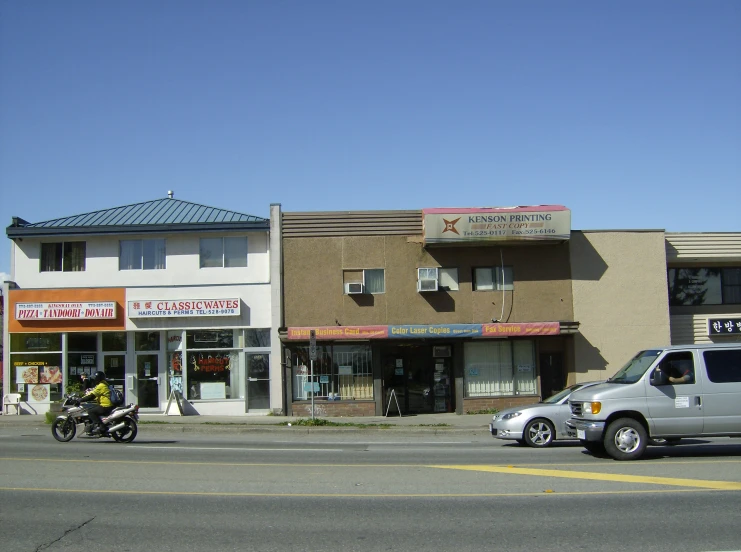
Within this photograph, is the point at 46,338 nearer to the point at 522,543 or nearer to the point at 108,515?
the point at 108,515

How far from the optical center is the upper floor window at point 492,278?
27594mm

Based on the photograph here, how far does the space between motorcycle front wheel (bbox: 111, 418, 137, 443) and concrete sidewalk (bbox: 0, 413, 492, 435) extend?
438 cm

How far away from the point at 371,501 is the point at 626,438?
18.2 feet

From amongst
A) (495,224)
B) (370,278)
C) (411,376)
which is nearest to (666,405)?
(495,224)

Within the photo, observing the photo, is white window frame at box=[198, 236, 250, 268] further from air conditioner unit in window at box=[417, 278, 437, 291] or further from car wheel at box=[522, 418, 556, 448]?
car wheel at box=[522, 418, 556, 448]

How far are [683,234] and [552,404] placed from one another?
1555cm

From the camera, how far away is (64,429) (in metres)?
18.0

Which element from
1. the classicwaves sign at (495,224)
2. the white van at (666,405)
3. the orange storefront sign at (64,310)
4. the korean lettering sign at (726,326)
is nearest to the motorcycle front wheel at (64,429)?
the orange storefront sign at (64,310)

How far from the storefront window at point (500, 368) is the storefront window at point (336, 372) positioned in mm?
3674

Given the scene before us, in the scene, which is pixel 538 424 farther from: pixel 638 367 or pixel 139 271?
pixel 139 271

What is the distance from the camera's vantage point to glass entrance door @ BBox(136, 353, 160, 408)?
2750 centimetres

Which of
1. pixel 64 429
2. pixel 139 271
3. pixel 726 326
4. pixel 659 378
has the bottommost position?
pixel 64 429

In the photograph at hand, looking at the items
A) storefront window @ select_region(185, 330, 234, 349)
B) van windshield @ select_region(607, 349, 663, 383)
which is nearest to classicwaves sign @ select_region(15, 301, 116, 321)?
storefront window @ select_region(185, 330, 234, 349)

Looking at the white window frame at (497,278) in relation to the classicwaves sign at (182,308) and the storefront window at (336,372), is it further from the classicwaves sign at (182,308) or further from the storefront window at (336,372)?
the classicwaves sign at (182,308)
